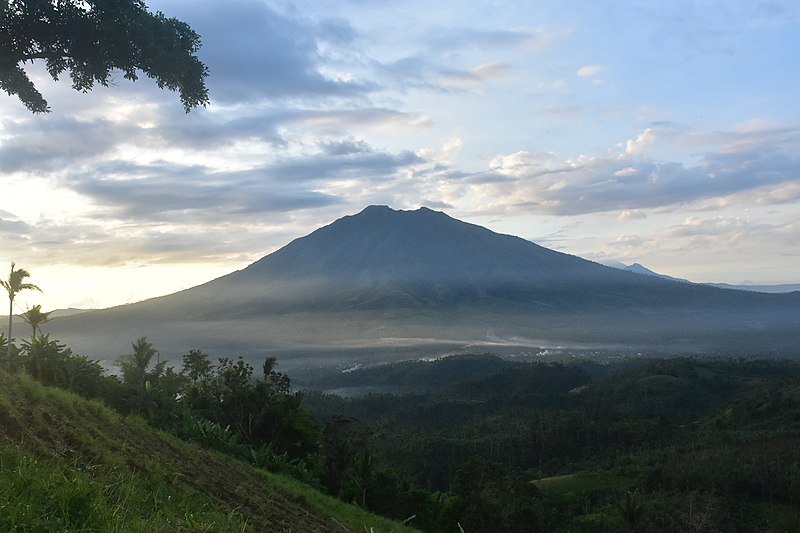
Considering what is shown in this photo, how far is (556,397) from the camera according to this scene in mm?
153250

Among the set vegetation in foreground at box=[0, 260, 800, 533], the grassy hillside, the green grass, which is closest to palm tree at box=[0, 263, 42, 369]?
vegetation in foreground at box=[0, 260, 800, 533]

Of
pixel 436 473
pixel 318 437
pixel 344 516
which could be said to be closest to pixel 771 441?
pixel 436 473

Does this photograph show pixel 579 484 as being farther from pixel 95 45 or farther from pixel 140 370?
pixel 95 45

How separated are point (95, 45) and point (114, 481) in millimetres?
7288

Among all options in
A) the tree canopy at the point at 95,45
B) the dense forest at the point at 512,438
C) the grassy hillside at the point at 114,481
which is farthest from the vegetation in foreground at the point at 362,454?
the tree canopy at the point at 95,45

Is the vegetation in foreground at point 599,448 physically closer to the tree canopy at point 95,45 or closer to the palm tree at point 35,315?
Answer: the palm tree at point 35,315

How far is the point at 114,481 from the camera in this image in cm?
860

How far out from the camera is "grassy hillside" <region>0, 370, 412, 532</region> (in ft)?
19.1

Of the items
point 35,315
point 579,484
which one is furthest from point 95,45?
point 579,484

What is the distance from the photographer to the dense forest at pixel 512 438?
1037 inches

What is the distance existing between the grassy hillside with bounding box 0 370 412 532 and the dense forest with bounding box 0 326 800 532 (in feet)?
20.1

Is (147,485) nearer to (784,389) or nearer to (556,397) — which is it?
(784,389)

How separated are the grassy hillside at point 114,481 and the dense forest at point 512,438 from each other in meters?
6.14

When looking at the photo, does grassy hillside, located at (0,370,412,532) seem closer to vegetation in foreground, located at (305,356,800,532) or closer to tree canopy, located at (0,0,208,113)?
→ tree canopy, located at (0,0,208,113)
